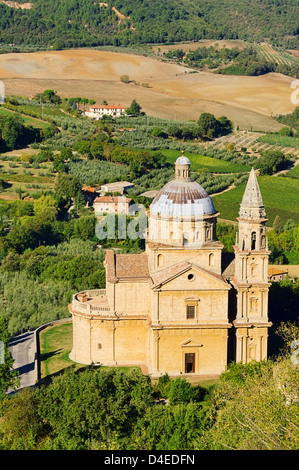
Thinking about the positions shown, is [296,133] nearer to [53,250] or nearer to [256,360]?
[53,250]

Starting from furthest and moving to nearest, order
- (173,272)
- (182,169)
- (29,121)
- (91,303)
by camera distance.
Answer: (29,121) → (91,303) → (182,169) → (173,272)

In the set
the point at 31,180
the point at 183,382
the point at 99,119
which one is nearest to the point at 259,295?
the point at 183,382

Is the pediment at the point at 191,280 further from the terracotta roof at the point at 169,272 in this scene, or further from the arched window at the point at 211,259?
the arched window at the point at 211,259

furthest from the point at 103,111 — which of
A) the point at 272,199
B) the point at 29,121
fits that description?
the point at 272,199

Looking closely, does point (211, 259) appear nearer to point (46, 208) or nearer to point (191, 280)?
point (191, 280)

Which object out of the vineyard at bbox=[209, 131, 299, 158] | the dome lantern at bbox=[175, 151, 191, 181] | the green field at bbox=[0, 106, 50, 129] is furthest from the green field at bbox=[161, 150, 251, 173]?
the dome lantern at bbox=[175, 151, 191, 181]

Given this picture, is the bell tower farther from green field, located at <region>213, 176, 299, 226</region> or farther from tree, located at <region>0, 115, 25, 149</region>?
tree, located at <region>0, 115, 25, 149</region>
